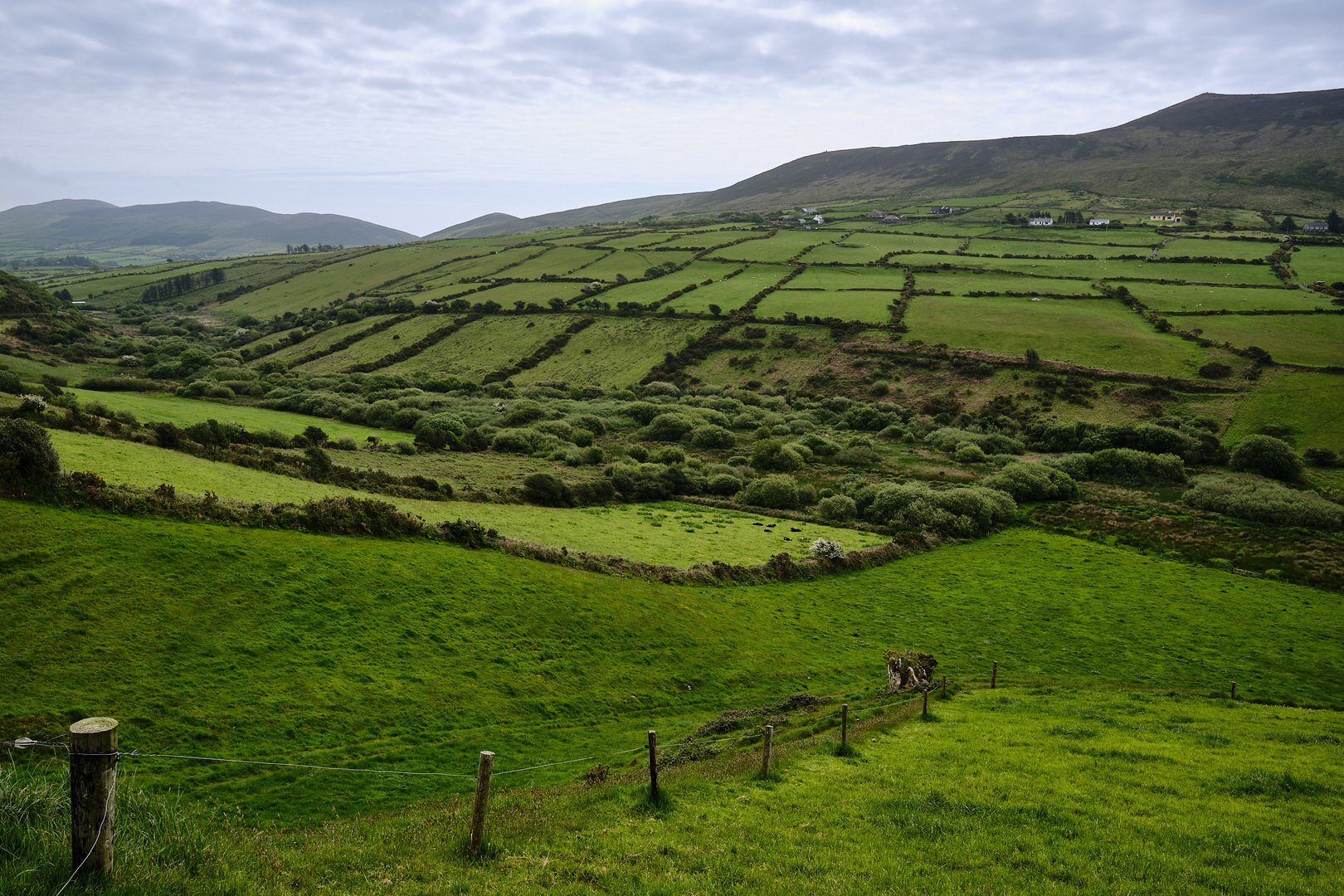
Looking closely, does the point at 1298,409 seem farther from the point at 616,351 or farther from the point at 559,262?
the point at 559,262

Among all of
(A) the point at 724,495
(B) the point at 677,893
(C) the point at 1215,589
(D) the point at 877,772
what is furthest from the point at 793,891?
(A) the point at 724,495

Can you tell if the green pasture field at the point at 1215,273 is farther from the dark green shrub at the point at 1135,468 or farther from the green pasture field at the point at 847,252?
the dark green shrub at the point at 1135,468

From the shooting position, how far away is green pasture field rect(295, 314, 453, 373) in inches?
4176

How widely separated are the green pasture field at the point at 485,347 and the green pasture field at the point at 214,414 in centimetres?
3652

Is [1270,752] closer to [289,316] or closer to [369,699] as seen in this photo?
[369,699]

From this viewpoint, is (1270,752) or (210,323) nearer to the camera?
(1270,752)

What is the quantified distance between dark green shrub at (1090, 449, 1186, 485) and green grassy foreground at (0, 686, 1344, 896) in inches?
2103

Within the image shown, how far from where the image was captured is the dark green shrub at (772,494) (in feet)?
178

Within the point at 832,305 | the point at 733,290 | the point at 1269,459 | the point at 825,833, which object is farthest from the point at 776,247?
the point at 825,833

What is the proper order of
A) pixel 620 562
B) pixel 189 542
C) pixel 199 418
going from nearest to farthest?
pixel 189 542, pixel 620 562, pixel 199 418

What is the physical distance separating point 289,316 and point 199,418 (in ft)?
333

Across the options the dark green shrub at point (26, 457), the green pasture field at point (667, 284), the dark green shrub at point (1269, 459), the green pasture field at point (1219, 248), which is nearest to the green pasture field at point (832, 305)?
the green pasture field at point (667, 284)

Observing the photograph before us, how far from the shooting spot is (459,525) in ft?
98.7

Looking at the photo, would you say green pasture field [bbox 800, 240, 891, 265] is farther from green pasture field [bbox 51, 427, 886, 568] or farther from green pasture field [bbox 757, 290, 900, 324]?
green pasture field [bbox 51, 427, 886, 568]
